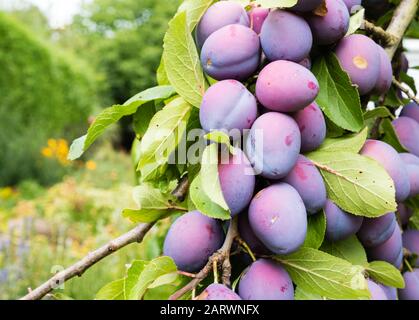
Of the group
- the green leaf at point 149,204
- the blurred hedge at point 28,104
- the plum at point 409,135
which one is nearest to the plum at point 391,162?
the plum at point 409,135

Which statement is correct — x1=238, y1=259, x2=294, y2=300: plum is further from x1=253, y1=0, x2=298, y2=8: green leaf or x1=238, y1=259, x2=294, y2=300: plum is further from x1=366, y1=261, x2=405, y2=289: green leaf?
x1=253, y1=0, x2=298, y2=8: green leaf

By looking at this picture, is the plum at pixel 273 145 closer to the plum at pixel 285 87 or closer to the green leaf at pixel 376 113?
the plum at pixel 285 87

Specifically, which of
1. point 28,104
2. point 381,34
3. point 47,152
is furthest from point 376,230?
point 28,104

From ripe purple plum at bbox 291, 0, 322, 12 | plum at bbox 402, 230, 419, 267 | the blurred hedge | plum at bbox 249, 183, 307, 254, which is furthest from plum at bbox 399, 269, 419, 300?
the blurred hedge

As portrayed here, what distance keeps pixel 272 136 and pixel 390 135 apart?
0.25 m

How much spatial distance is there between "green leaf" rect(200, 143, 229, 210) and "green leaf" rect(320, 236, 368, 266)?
0.17 m

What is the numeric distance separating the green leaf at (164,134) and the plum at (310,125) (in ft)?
0.39

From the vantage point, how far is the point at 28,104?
675 cm

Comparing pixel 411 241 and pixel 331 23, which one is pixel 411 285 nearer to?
pixel 411 241

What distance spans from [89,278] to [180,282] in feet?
7.96

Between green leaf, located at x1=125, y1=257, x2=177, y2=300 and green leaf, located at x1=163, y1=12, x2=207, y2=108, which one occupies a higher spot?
green leaf, located at x1=163, y1=12, x2=207, y2=108

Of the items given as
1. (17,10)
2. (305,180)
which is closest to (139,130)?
(305,180)

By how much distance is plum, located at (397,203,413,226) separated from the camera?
0.70 m

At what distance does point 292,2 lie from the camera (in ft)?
1.59
